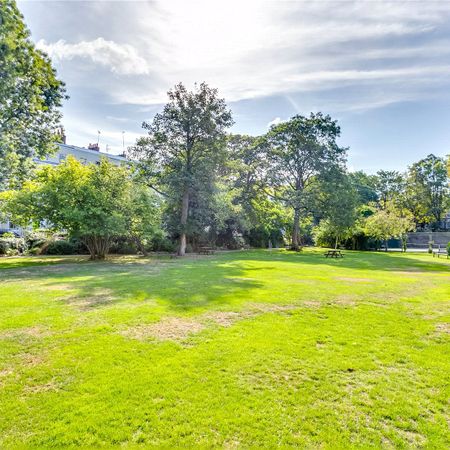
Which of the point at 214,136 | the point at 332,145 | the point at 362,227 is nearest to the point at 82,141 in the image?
the point at 214,136

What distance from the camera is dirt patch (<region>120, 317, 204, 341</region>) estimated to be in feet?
18.1

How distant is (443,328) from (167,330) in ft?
18.6

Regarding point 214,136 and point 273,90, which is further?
point 214,136

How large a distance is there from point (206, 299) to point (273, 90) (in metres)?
15.1

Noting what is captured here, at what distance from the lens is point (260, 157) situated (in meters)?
34.7

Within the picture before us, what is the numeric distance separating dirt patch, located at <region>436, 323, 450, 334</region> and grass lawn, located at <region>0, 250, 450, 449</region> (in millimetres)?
39

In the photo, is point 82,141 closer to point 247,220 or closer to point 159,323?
point 247,220

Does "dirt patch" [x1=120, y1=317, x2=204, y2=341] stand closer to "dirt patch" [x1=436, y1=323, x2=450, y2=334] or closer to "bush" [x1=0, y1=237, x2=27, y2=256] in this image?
"dirt patch" [x1=436, y1=323, x2=450, y2=334]

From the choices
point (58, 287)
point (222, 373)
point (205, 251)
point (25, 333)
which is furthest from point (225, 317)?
point (205, 251)

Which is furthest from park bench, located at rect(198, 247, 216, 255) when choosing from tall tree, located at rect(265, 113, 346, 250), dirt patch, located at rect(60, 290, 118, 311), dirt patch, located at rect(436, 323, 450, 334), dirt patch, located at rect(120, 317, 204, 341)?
dirt patch, located at rect(436, 323, 450, 334)

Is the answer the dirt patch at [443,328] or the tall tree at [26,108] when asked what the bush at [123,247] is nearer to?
the tall tree at [26,108]

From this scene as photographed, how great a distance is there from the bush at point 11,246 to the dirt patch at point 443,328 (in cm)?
2784

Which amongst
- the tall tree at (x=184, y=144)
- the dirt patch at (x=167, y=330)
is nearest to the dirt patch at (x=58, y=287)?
the dirt patch at (x=167, y=330)

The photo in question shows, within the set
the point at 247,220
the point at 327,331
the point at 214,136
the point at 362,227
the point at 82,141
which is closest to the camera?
the point at 327,331
